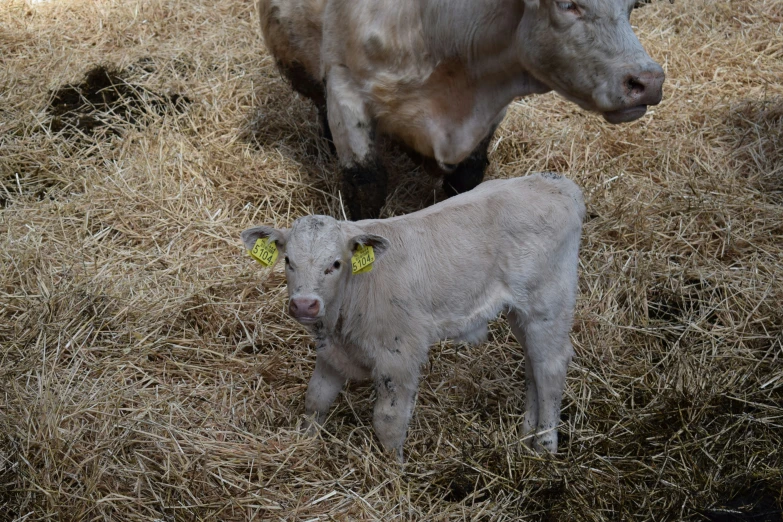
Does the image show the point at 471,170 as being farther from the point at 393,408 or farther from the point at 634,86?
the point at 393,408

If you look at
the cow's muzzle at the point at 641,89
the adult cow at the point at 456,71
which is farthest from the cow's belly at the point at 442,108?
the cow's muzzle at the point at 641,89

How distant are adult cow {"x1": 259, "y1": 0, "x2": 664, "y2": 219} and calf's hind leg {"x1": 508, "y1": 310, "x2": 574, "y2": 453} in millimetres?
1119

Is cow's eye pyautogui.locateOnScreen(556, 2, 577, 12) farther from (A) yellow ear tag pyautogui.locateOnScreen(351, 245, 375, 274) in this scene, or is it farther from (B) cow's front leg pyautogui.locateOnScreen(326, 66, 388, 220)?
(A) yellow ear tag pyautogui.locateOnScreen(351, 245, 375, 274)

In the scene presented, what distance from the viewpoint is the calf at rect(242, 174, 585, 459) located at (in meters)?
3.46

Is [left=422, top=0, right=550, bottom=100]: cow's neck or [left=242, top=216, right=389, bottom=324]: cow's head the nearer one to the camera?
[left=242, top=216, right=389, bottom=324]: cow's head

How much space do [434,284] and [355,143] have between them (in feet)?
4.82

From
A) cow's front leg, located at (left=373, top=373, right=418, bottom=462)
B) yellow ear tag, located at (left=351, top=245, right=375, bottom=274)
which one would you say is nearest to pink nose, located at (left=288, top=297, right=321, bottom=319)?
yellow ear tag, located at (left=351, top=245, right=375, bottom=274)

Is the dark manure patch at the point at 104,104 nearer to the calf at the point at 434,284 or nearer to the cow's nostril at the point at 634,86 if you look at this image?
the calf at the point at 434,284

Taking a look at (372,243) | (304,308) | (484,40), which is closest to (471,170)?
(484,40)

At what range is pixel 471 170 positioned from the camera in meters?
5.25

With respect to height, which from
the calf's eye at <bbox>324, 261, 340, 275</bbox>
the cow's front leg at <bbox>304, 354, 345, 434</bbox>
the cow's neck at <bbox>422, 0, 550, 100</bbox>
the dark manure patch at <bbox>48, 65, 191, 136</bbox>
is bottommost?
the dark manure patch at <bbox>48, 65, 191, 136</bbox>

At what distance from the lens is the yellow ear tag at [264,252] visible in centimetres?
343

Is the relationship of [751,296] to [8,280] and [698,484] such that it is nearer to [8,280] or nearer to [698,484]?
[698,484]

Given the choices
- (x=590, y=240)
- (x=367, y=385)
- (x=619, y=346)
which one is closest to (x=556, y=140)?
(x=590, y=240)
